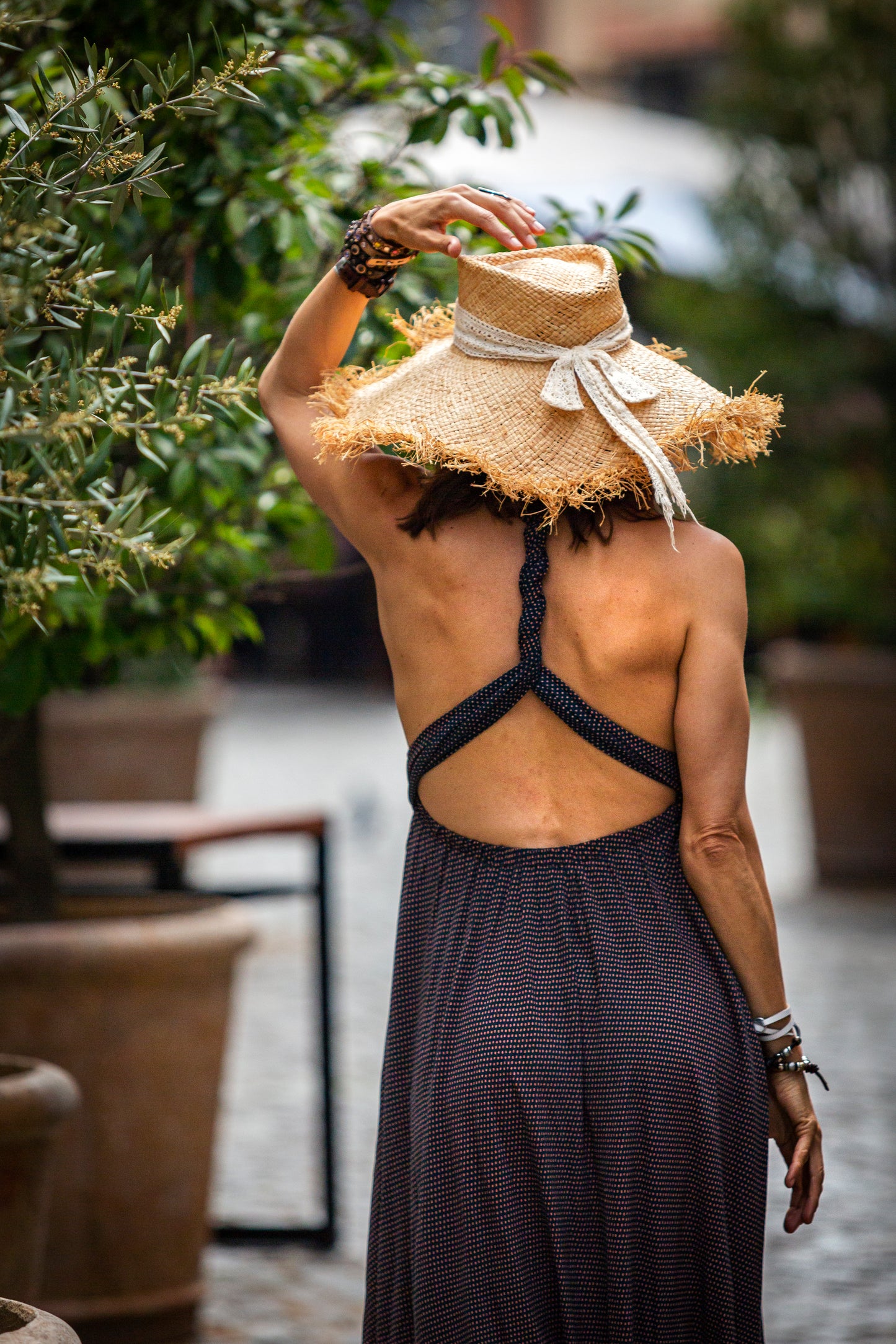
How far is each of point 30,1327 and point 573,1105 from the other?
0.70 m

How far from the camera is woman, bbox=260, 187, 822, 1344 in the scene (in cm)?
197

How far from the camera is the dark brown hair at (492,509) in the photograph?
82.8 inches

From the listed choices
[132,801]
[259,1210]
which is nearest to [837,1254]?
[259,1210]

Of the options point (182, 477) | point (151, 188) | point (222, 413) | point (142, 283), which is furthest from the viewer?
point (182, 477)

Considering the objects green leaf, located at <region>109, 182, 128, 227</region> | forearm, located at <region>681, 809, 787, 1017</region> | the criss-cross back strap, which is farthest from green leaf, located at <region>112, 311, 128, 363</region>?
forearm, located at <region>681, 809, 787, 1017</region>

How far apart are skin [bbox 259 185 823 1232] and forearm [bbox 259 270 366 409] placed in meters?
0.14

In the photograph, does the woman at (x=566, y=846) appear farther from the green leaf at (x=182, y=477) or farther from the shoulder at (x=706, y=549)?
the green leaf at (x=182, y=477)

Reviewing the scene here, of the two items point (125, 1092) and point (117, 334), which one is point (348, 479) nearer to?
point (117, 334)

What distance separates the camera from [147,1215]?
3477mm

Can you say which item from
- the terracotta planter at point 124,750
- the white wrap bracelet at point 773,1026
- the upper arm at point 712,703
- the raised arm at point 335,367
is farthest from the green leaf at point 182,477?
the terracotta planter at point 124,750

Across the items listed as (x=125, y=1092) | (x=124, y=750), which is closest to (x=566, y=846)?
(x=125, y=1092)

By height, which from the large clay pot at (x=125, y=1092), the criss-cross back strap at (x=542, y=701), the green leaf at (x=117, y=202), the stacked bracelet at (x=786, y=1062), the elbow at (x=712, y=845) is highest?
the green leaf at (x=117, y=202)

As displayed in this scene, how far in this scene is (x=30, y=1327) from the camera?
6.05 ft

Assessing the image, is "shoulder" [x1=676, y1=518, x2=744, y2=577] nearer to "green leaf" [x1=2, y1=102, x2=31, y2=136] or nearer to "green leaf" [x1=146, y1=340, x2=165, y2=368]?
"green leaf" [x1=146, y1=340, x2=165, y2=368]
